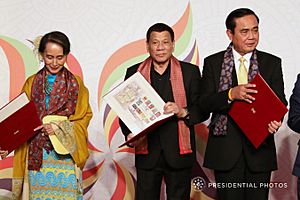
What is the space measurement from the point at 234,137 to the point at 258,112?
21cm

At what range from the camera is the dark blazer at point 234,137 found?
94.7 inches

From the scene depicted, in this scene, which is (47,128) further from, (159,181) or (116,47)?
(116,47)

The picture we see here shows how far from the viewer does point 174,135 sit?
2578 millimetres

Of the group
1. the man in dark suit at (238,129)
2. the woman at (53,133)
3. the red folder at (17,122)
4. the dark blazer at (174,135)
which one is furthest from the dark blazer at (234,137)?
the red folder at (17,122)

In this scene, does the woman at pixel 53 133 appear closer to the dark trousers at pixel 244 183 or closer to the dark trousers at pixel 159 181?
the dark trousers at pixel 159 181

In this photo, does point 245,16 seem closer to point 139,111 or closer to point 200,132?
point 139,111

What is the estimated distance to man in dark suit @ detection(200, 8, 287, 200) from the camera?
2.41m

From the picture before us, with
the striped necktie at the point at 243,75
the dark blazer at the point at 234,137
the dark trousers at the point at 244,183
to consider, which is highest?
the striped necktie at the point at 243,75

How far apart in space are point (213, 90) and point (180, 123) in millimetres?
241

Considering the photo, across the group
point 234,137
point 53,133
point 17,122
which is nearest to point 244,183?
point 234,137

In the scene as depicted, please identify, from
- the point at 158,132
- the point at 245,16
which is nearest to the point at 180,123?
the point at 158,132

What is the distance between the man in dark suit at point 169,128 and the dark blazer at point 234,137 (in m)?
0.12

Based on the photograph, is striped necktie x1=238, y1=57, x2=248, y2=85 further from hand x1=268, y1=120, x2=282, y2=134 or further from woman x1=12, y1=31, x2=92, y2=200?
woman x1=12, y1=31, x2=92, y2=200

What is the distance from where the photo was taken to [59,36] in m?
2.55
